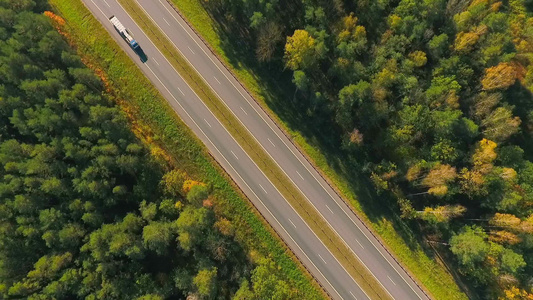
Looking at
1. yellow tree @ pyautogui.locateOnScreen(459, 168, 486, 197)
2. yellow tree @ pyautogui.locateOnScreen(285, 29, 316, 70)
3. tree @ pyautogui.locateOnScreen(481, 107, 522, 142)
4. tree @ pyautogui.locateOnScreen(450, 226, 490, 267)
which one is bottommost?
tree @ pyautogui.locateOnScreen(450, 226, 490, 267)

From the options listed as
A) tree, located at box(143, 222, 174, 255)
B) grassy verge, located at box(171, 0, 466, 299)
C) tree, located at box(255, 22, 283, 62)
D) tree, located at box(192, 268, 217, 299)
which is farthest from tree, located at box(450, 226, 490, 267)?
tree, located at box(143, 222, 174, 255)

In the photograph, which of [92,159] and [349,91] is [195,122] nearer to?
[92,159]

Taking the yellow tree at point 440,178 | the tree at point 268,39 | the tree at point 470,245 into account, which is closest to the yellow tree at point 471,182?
the yellow tree at point 440,178

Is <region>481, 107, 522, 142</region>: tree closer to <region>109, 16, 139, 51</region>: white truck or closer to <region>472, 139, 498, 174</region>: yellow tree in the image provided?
<region>472, 139, 498, 174</region>: yellow tree

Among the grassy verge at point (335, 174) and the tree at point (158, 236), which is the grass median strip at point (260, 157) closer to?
the grassy verge at point (335, 174)

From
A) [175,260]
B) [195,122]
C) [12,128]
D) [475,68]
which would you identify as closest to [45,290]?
[175,260]

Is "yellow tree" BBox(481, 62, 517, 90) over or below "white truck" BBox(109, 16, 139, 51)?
below
